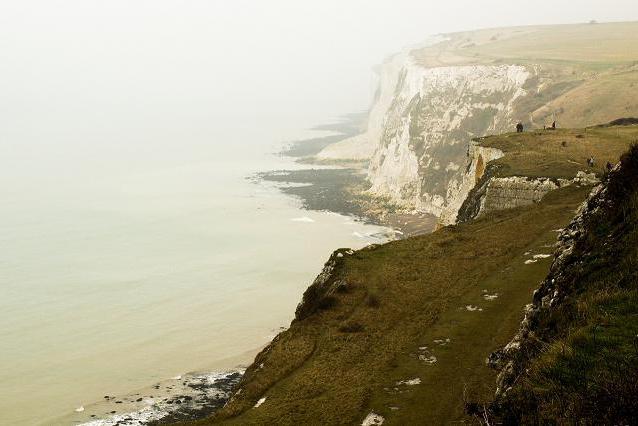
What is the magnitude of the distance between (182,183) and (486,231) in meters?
106

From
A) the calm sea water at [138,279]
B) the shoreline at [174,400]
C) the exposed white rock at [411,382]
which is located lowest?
the shoreline at [174,400]

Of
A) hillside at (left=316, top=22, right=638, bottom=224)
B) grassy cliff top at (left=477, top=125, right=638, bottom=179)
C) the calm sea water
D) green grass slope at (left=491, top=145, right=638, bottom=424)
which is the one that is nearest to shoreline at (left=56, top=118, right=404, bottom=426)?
the calm sea water

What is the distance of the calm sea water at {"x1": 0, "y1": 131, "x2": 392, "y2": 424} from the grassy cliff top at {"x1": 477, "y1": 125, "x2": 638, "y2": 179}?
2685 cm

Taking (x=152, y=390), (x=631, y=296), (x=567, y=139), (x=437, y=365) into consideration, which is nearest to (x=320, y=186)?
(x=567, y=139)

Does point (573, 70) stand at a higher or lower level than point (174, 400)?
higher

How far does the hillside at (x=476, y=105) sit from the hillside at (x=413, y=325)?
2167 inches

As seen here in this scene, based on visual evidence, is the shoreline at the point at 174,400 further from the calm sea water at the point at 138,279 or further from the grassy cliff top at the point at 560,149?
the grassy cliff top at the point at 560,149

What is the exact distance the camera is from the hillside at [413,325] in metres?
20.4

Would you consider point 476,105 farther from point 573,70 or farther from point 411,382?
point 411,382

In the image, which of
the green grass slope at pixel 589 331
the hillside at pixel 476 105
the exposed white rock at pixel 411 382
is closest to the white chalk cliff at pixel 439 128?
the hillside at pixel 476 105

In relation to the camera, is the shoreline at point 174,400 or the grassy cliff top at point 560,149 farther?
the grassy cliff top at point 560,149

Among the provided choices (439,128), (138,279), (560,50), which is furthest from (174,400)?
(560,50)

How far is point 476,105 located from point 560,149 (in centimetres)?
6908

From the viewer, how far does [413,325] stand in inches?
1034
